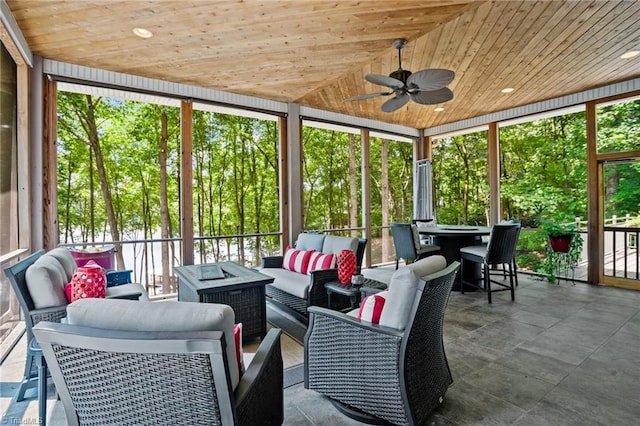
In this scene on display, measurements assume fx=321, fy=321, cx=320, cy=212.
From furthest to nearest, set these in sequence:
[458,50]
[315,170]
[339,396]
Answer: [315,170]
[458,50]
[339,396]

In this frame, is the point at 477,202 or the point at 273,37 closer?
the point at 273,37

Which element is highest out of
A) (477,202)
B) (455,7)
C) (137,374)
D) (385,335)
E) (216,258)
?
(455,7)

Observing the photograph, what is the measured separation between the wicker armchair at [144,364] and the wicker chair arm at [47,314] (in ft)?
4.59

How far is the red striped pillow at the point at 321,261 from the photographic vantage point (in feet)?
12.2

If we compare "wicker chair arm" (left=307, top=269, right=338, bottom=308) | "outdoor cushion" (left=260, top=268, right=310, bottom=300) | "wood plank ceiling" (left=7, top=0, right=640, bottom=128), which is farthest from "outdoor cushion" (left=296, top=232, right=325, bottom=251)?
"wood plank ceiling" (left=7, top=0, right=640, bottom=128)

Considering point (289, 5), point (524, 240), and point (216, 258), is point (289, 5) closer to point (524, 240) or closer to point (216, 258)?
point (524, 240)

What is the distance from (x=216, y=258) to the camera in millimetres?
8695

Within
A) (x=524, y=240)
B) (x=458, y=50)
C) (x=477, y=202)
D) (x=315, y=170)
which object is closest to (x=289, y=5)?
(x=458, y=50)

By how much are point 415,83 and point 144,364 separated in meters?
3.45

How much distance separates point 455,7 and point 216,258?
770 cm

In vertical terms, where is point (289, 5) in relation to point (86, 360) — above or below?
above

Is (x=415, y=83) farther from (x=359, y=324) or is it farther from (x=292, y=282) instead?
(x=359, y=324)

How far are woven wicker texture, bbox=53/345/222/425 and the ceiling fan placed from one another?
122 inches

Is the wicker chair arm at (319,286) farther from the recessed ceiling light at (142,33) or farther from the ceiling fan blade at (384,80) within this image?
the recessed ceiling light at (142,33)
